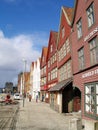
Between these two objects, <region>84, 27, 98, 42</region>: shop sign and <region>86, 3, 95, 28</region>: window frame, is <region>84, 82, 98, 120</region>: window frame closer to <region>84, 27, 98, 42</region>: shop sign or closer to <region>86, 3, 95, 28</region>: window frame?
<region>84, 27, 98, 42</region>: shop sign

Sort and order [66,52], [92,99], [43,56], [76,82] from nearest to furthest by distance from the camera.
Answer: [92,99], [76,82], [66,52], [43,56]

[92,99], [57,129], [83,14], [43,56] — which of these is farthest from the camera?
[43,56]

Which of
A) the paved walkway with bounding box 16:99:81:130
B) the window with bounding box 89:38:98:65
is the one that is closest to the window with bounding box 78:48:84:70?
the window with bounding box 89:38:98:65

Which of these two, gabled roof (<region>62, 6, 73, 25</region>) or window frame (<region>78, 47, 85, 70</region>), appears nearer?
window frame (<region>78, 47, 85, 70</region>)

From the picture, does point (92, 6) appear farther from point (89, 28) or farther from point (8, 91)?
point (8, 91)

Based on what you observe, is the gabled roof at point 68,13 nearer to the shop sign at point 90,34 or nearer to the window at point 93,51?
the shop sign at point 90,34

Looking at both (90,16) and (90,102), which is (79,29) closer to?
(90,16)

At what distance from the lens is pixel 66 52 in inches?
1211

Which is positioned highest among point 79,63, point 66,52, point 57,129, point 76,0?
point 76,0

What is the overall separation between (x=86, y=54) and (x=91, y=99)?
3813 mm

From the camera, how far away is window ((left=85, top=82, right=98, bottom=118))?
55.3 ft

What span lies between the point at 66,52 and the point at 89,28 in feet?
40.0

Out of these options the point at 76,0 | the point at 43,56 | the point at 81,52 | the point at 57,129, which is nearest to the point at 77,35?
the point at 81,52

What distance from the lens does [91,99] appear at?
704 inches
